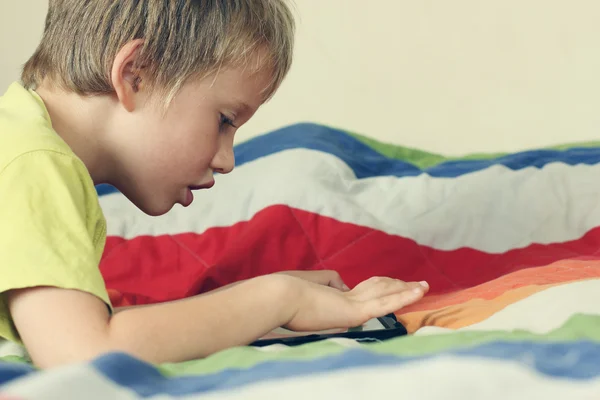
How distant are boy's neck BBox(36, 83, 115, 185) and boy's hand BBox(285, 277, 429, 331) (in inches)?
12.9

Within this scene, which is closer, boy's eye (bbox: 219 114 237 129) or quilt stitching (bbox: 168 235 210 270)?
boy's eye (bbox: 219 114 237 129)

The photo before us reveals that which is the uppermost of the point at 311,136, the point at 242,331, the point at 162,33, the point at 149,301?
the point at 162,33

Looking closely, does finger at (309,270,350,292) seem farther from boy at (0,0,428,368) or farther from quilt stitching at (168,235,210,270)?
quilt stitching at (168,235,210,270)

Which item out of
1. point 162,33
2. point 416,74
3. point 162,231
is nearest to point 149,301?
point 162,231

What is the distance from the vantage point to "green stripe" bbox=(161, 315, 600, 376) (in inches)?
21.6

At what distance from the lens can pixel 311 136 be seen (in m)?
1.41

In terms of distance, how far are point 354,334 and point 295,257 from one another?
1.28 feet

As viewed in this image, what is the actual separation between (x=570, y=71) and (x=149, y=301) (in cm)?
124

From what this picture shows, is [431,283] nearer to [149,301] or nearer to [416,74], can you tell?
[149,301]

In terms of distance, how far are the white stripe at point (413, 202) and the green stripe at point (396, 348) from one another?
1.89ft

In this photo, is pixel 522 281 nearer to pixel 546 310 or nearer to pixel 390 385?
pixel 546 310

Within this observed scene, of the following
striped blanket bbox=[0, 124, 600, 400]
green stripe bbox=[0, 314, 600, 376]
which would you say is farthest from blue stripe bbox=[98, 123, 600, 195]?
green stripe bbox=[0, 314, 600, 376]

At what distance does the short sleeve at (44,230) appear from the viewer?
26.2 inches

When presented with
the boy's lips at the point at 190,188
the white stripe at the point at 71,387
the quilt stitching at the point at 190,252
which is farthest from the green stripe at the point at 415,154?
the white stripe at the point at 71,387
